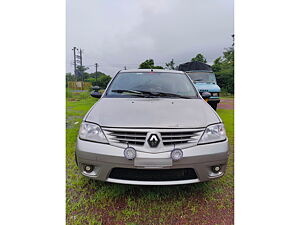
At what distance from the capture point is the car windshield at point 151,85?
7.05ft

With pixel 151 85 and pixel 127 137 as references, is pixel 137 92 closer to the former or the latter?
pixel 151 85

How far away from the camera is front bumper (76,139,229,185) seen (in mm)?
1397

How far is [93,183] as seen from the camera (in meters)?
1.90

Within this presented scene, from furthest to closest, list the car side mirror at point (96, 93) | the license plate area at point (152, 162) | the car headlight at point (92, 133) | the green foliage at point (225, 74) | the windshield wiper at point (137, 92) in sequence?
1. the green foliage at point (225, 74)
2. the car side mirror at point (96, 93)
3. the windshield wiper at point (137, 92)
4. the car headlight at point (92, 133)
5. the license plate area at point (152, 162)

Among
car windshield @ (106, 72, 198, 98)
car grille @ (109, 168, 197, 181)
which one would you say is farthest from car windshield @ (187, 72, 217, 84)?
car grille @ (109, 168, 197, 181)

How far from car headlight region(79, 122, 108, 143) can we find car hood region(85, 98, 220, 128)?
6 cm

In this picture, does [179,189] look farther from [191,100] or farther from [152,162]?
[191,100]

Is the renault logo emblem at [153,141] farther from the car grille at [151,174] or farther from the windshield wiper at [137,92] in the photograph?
the windshield wiper at [137,92]

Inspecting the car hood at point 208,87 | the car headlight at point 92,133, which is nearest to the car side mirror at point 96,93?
the car headlight at point 92,133

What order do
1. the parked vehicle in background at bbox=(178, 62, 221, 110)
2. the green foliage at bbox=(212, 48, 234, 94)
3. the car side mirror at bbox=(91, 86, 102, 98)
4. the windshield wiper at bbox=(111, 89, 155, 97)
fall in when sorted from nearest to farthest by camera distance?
1. the windshield wiper at bbox=(111, 89, 155, 97)
2. the car side mirror at bbox=(91, 86, 102, 98)
3. the parked vehicle in background at bbox=(178, 62, 221, 110)
4. the green foliage at bbox=(212, 48, 234, 94)

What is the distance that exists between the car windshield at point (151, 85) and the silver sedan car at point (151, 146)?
0.49 meters

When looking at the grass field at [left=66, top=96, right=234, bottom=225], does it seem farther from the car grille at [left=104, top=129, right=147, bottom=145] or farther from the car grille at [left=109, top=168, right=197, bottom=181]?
the car grille at [left=104, top=129, right=147, bottom=145]

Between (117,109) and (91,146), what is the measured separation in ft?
1.55

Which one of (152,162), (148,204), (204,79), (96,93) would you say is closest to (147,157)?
(152,162)
